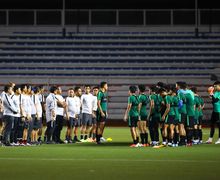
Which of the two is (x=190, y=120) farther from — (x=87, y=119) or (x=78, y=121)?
(x=78, y=121)

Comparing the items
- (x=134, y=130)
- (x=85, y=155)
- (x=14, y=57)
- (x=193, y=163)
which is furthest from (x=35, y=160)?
(x=14, y=57)

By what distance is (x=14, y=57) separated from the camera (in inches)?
1729

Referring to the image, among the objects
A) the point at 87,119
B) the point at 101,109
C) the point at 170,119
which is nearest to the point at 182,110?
the point at 170,119

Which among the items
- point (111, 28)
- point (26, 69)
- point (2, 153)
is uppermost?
point (111, 28)

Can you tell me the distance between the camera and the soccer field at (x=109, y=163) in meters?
13.1

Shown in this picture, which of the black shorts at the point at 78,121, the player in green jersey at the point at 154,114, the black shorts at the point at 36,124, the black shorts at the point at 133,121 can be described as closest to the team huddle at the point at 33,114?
the black shorts at the point at 36,124

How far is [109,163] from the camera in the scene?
51.3ft

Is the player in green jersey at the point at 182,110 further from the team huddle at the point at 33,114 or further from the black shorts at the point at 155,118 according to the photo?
the team huddle at the point at 33,114

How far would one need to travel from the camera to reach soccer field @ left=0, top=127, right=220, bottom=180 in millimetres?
13133

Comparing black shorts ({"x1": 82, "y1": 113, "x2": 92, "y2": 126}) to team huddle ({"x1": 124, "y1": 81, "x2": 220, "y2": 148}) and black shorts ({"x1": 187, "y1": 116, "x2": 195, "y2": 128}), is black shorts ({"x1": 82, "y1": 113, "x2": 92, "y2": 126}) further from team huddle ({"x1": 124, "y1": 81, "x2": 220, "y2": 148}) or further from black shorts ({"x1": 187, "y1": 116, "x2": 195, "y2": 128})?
black shorts ({"x1": 187, "y1": 116, "x2": 195, "y2": 128})

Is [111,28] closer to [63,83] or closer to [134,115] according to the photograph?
[63,83]

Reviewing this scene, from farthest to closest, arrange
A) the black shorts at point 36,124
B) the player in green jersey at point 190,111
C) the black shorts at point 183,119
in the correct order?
the black shorts at point 36,124 < the player in green jersey at point 190,111 < the black shorts at point 183,119

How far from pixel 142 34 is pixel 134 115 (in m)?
23.5
